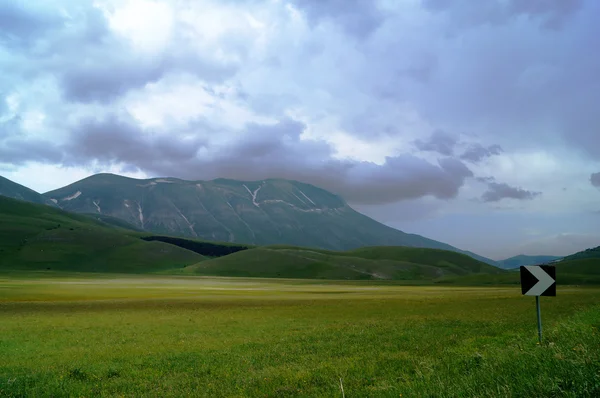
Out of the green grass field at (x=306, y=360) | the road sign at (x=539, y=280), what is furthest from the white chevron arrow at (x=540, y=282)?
the green grass field at (x=306, y=360)

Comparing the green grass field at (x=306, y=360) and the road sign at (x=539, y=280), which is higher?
the road sign at (x=539, y=280)

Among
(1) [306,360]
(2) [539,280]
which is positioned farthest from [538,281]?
(1) [306,360]

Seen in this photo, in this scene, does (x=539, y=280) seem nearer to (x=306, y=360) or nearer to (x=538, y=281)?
(x=538, y=281)

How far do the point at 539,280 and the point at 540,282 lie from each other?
79 millimetres

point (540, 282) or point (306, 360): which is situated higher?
point (540, 282)

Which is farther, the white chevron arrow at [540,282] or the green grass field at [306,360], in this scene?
the white chevron arrow at [540,282]

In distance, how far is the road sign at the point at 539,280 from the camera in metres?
16.5

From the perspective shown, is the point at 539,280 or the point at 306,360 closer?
the point at 539,280

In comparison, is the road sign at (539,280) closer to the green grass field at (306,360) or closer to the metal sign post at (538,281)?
the metal sign post at (538,281)

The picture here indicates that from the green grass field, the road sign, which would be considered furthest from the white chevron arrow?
the green grass field

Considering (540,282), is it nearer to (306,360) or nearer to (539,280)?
(539,280)

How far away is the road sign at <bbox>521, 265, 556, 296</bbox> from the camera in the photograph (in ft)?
54.2

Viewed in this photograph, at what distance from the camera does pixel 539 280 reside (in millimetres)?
16641

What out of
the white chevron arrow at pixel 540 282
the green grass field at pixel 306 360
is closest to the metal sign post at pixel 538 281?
the white chevron arrow at pixel 540 282
